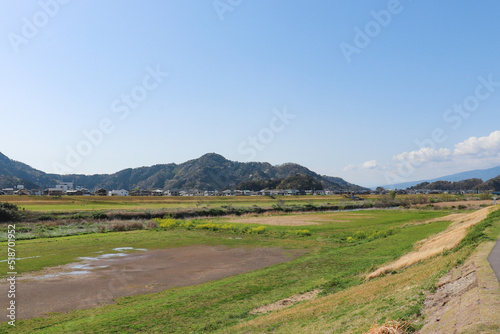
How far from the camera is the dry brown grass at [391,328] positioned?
23.4 ft

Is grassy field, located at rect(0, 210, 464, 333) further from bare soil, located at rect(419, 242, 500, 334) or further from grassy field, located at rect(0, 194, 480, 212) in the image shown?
grassy field, located at rect(0, 194, 480, 212)

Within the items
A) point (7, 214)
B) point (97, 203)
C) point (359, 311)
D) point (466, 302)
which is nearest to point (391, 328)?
point (466, 302)

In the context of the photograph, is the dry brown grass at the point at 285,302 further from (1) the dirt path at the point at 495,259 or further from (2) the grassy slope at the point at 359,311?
(1) the dirt path at the point at 495,259

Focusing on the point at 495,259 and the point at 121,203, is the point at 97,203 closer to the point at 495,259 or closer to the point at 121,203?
the point at 121,203

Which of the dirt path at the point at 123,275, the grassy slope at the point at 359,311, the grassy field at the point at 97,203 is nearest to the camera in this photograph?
the grassy slope at the point at 359,311

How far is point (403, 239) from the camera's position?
33.8m

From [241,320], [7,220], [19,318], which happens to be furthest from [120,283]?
[7,220]

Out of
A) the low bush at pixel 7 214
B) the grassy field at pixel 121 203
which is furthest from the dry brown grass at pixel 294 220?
the low bush at pixel 7 214

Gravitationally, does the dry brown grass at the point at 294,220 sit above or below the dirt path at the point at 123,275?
below

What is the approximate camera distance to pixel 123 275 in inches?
946

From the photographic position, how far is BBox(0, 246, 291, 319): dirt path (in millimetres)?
A: 18094

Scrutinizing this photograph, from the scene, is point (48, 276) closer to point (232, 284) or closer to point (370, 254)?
point (232, 284)

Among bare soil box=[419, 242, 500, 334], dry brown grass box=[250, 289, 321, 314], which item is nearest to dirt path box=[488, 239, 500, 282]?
bare soil box=[419, 242, 500, 334]

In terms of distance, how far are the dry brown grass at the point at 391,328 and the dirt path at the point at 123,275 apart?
15.4 m
